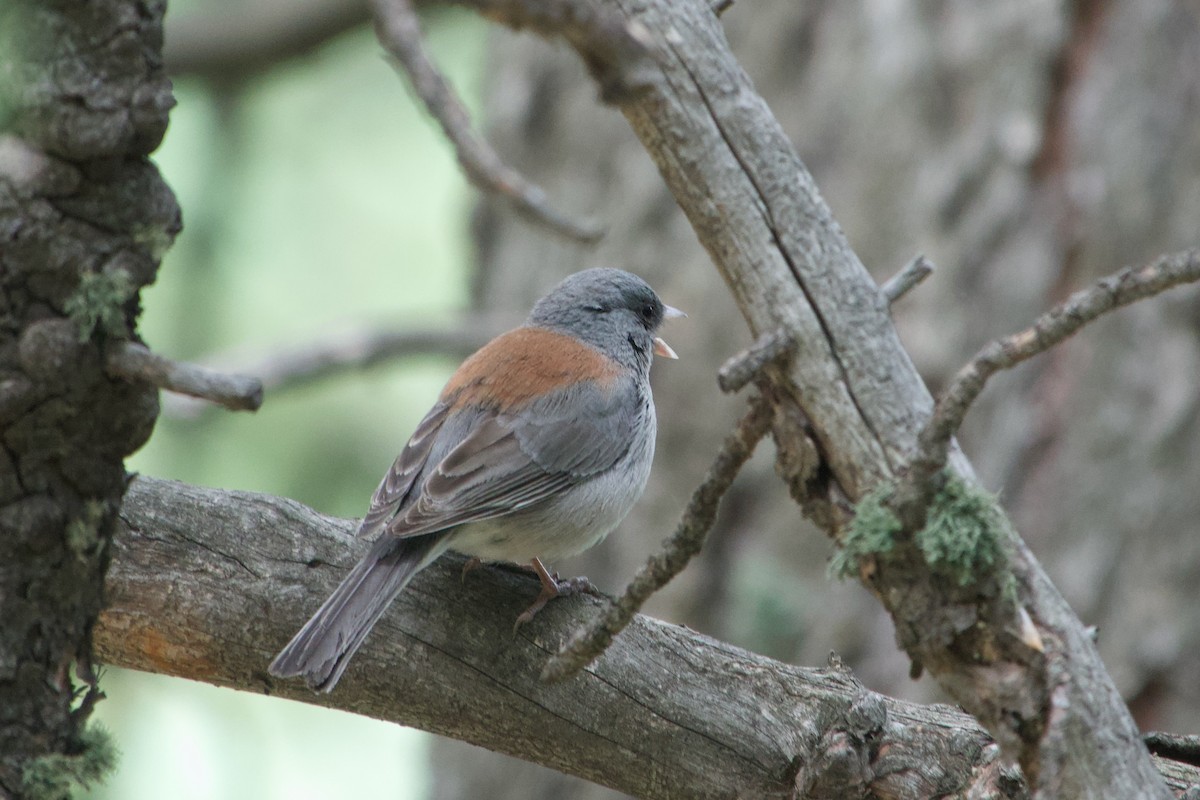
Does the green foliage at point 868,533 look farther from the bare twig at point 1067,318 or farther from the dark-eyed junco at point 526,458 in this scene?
the dark-eyed junco at point 526,458

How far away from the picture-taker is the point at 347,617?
257 centimetres

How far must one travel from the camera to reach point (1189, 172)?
490cm

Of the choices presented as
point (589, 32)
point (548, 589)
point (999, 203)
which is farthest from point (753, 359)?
point (999, 203)

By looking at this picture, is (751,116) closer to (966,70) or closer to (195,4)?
(966,70)

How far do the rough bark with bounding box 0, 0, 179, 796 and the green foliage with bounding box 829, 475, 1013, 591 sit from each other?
4.11ft

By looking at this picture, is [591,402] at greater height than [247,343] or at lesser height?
→ lesser

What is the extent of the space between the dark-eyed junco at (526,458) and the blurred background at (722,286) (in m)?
1.14

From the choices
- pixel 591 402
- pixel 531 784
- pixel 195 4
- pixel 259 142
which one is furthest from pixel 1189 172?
pixel 195 4

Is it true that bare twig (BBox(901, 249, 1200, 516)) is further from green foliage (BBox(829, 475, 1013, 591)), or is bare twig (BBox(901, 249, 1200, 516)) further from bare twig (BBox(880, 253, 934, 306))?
bare twig (BBox(880, 253, 934, 306))

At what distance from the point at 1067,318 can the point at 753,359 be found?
57 cm

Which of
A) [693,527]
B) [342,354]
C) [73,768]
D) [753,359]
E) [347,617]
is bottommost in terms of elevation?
[73,768]

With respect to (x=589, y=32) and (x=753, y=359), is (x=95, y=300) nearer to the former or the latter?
(x=589, y=32)

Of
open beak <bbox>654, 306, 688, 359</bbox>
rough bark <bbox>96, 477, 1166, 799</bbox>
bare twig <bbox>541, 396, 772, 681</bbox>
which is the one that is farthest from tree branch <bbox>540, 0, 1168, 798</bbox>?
open beak <bbox>654, 306, 688, 359</bbox>

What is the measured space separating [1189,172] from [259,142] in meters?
4.53
